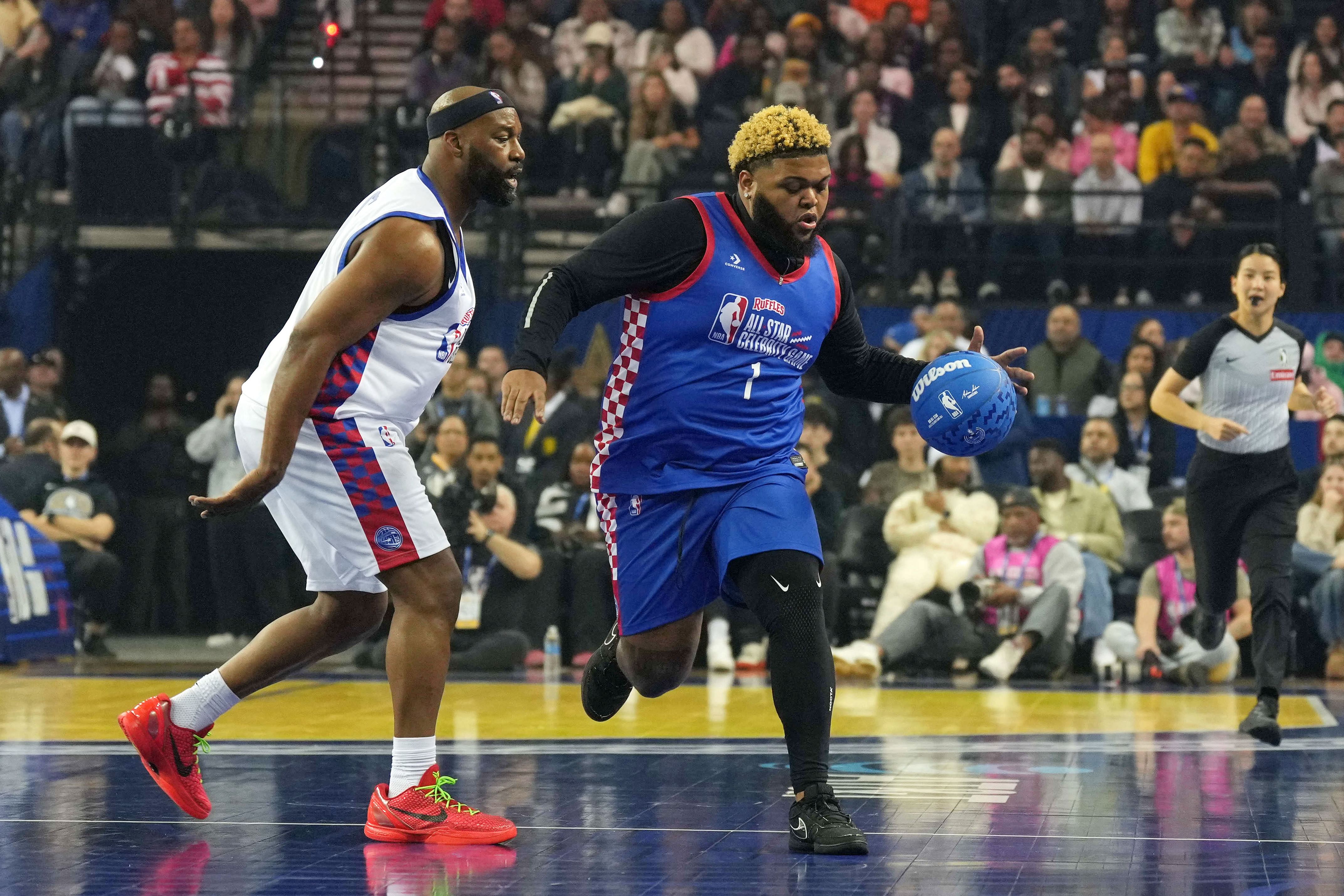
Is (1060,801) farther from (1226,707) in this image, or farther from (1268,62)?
(1268,62)

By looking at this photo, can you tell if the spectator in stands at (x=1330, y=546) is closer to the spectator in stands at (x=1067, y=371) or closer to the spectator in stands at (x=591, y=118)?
the spectator in stands at (x=1067, y=371)

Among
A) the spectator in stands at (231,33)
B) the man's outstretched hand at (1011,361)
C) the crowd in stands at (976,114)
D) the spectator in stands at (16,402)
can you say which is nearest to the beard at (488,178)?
the man's outstretched hand at (1011,361)

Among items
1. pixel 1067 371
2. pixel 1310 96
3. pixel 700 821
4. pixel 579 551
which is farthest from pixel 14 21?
pixel 700 821

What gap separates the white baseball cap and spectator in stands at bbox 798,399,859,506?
4.94 meters

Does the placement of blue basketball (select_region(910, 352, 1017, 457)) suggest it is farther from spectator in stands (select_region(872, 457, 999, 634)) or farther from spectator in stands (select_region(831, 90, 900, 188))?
spectator in stands (select_region(831, 90, 900, 188))

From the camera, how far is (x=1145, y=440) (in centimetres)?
1194

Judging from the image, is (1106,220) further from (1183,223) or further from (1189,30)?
(1189,30)

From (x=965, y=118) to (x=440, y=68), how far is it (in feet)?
15.5

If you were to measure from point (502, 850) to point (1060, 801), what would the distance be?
200 cm

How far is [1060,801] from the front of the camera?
5793mm

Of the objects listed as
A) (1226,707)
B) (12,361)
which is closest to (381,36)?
(12,361)

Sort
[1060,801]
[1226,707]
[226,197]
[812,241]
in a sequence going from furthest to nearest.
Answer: [226,197]
[1226,707]
[1060,801]
[812,241]

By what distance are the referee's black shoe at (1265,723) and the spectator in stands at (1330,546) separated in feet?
10.9

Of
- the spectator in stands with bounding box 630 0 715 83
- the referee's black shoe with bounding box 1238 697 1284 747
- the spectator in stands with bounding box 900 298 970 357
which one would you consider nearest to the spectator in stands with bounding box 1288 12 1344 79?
the spectator in stands with bounding box 900 298 970 357
